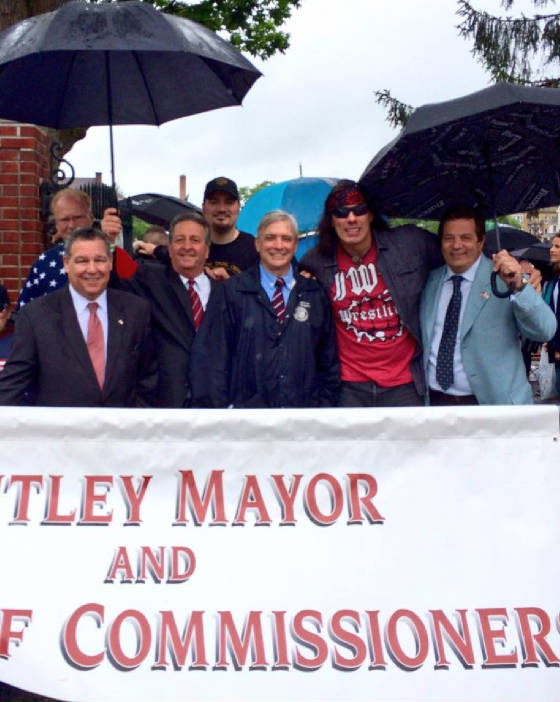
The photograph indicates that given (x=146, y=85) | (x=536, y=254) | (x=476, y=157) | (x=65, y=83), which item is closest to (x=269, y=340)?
(x=476, y=157)

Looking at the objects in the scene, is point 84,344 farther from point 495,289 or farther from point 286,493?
point 495,289

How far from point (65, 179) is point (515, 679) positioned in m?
5.31

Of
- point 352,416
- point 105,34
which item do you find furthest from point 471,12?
point 352,416

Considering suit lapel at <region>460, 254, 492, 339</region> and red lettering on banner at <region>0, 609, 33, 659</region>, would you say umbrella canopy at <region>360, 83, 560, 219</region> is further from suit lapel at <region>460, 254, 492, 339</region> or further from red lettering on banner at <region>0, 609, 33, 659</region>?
red lettering on banner at <region>0, 609, 33, 659</region>

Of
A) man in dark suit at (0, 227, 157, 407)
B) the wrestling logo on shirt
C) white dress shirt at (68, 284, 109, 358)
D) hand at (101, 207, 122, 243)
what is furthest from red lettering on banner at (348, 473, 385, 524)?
hand at (101, 207, 122, 243)

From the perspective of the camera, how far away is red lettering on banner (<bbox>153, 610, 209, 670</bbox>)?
3539 millimetres

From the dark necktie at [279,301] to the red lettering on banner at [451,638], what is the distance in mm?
1607

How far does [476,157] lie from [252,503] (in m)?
2.22

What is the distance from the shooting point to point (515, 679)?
353 cm

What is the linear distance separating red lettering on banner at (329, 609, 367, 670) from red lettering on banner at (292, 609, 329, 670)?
44 millimetres

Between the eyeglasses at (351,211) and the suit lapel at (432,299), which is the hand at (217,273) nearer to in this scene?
the eyeglasses at (351,211)

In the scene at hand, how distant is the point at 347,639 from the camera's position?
11.8 feet

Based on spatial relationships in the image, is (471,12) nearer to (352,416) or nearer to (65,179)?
(65,179)

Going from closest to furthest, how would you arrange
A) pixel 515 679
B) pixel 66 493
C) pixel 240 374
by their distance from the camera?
1. pixel 515 679
2. pixel 66 493
3. pixel 240 374
